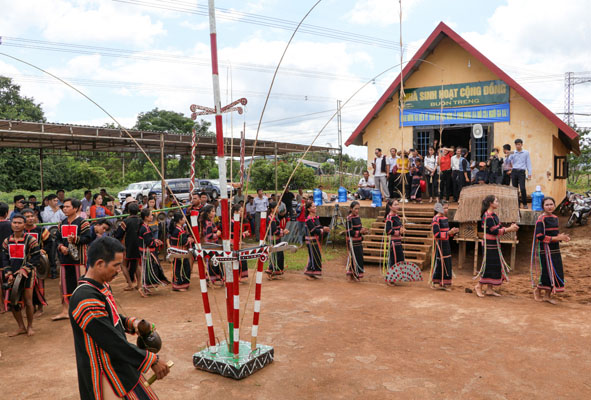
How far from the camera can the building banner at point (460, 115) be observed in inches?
526

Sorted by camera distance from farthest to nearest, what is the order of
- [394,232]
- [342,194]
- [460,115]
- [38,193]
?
1. [38,193]
2. [342,194]
3. [460,115]
4. [394,232]

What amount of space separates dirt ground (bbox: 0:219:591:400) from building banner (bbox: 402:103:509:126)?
6159 mm

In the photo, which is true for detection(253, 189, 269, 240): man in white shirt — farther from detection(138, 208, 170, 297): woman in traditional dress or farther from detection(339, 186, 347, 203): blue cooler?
detection(138, 208, 170, 297): woman in traditional dress

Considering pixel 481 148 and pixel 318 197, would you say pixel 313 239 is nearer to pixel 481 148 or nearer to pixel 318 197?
pixel 318 197

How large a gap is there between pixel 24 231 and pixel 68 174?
28422mm


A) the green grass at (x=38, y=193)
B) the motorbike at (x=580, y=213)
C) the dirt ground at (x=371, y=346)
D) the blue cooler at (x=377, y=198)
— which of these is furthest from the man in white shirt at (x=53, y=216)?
the green grass at (x=38, y=193)

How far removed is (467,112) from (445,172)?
7.28ft

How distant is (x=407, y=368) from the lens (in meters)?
5.07

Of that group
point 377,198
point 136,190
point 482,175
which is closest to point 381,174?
point 377,198

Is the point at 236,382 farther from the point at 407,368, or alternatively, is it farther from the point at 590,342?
the point at 590,342

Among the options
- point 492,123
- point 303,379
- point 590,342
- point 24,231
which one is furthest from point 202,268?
point 492,123

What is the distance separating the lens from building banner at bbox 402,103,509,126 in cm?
1337

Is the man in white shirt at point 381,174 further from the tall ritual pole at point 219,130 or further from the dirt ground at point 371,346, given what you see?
the tall ritual pole at point 219,130

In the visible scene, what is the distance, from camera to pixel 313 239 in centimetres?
980
